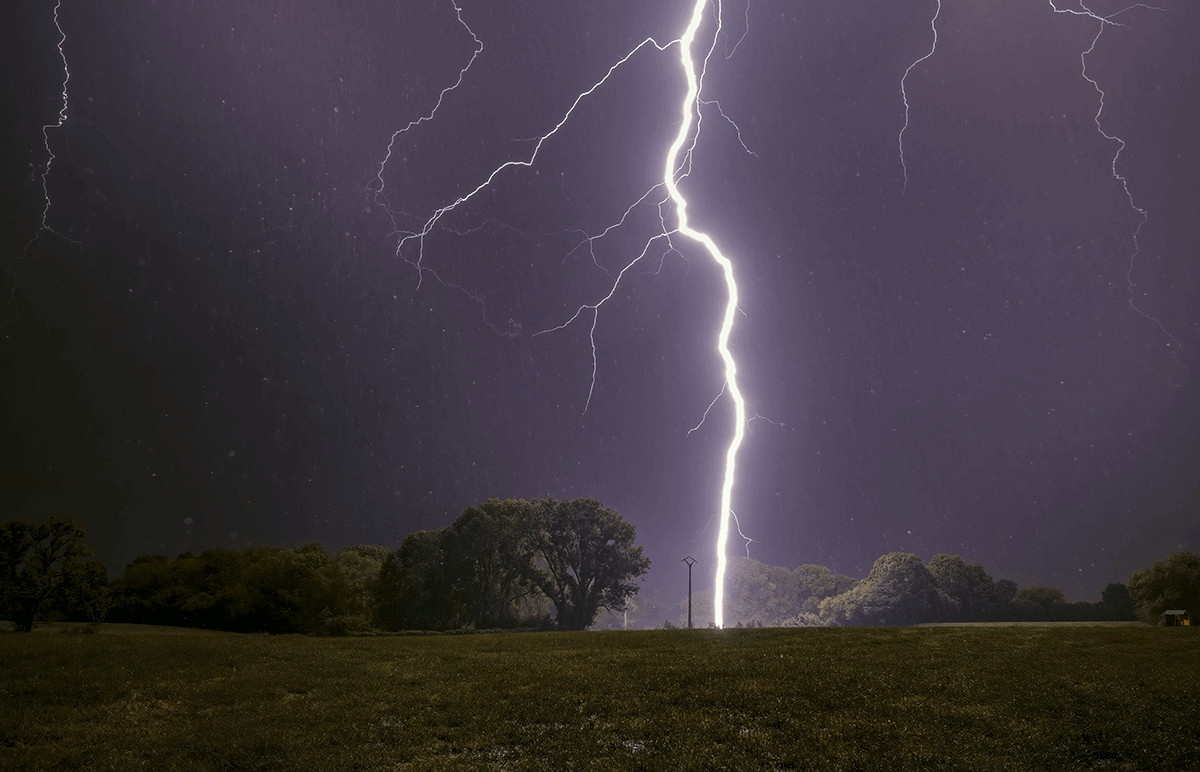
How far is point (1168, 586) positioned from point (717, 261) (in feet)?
167

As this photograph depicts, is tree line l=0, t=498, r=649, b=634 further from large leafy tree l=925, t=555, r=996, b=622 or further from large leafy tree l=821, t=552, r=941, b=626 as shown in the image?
large leafy tree l=925, t=555, r=996, b=622

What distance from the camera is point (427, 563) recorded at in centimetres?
5269

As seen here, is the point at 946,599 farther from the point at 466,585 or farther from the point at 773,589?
the point at 466,585

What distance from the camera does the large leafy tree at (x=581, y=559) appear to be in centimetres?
5803

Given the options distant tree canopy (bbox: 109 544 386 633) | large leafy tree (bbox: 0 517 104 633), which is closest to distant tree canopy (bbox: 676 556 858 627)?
distant tree canopy (bbox: 109 544 386 633)

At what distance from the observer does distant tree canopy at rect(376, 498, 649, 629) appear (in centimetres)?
5031

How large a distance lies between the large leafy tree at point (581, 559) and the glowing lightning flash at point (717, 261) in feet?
42.0

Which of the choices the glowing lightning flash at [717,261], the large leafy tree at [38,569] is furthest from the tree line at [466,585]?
the glowing lightning flash at [717,261]

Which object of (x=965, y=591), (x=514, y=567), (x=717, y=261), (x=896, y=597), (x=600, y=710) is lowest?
(x=896, y=597)

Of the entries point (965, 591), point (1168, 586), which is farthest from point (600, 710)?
point (965, 591)

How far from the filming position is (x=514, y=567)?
186 feet

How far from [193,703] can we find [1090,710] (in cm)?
1864

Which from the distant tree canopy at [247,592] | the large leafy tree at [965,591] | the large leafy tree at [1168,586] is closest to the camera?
the distant tree canopy at [247,592]

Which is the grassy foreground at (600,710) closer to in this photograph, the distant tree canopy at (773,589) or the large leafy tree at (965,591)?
the large leafy tree at (965,591)
